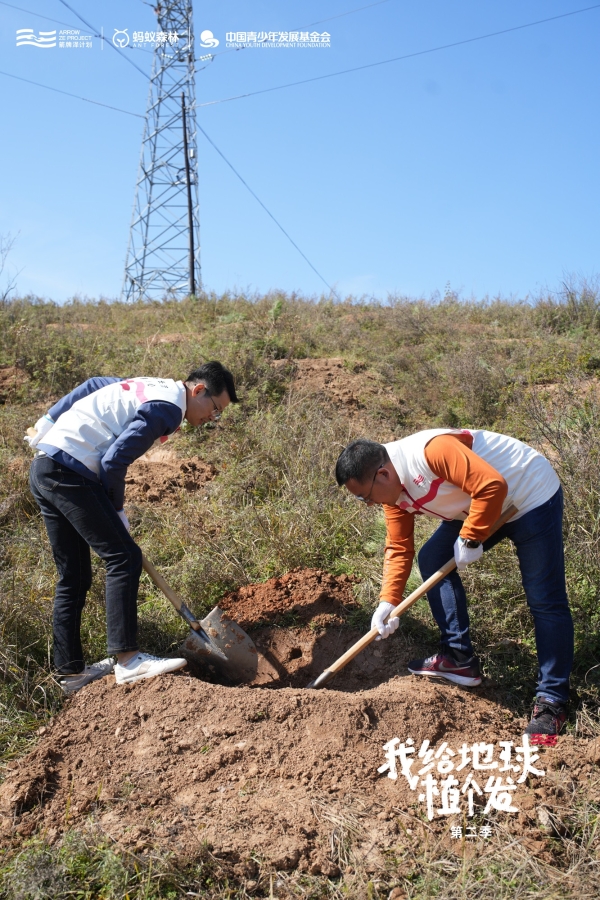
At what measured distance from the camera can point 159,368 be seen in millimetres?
7547

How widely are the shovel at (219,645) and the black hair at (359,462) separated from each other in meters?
1.43

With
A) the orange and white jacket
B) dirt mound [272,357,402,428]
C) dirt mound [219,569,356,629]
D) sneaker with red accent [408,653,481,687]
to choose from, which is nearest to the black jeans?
dirt mound [219,569,356,629]

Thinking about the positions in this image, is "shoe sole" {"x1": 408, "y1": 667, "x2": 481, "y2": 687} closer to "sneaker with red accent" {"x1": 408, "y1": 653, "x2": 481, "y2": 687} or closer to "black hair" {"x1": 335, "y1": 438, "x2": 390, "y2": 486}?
"sneaker with red accent" {"x1": 408, "y1": 653, "x2": 481, "y2": 687}

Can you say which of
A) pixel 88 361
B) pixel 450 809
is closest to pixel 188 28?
pixel 88 361

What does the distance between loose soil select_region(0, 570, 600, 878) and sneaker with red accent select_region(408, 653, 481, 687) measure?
0.07 meters

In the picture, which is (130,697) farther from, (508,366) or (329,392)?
(508,366)

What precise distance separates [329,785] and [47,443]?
212 cm

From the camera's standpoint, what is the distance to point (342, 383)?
7.55 m

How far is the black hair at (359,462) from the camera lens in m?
2.97

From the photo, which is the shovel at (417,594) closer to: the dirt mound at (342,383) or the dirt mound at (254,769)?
the dirt mound at (254,769)

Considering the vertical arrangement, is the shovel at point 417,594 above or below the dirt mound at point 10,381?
below

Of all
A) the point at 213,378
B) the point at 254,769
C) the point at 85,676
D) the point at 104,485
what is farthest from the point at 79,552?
the point at 254,769

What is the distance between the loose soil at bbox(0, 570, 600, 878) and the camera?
2564mm

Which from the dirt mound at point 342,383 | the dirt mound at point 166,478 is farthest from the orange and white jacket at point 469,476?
the dirt mound at point 342,383
